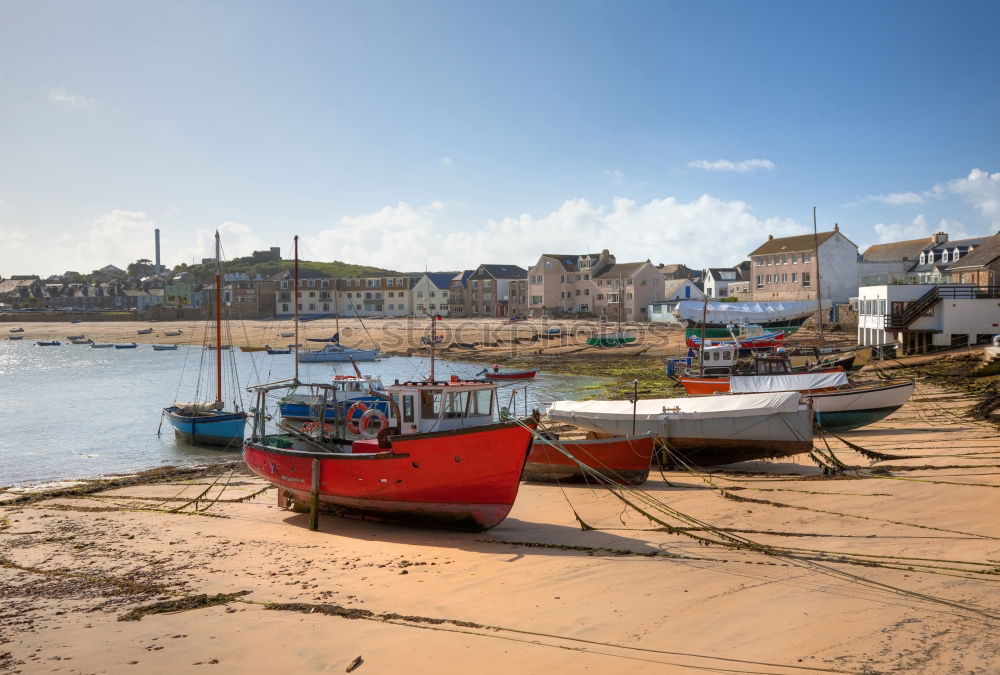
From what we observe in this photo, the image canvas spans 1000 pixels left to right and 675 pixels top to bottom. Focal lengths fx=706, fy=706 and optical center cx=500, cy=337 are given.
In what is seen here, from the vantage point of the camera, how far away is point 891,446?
21.5 meters

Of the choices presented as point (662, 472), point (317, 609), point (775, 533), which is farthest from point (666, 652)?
point (662, 472)

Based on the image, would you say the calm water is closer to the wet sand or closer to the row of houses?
the wet sand

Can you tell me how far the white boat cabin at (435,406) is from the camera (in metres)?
15.6

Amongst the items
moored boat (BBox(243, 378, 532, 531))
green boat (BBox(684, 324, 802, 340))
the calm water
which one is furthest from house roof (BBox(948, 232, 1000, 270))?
moored boat (BBox(243, 378, 532, 531))

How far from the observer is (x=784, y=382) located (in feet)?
88.5

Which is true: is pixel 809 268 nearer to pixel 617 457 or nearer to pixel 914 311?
pixel 914 311

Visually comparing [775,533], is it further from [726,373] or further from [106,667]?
[726,373]

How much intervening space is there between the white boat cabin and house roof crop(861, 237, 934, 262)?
81.5 metres

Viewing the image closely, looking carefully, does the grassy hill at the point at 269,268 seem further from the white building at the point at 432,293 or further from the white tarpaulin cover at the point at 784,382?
the white tarpaulin cover at the point at 784,382

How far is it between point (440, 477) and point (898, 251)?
89.1 meters

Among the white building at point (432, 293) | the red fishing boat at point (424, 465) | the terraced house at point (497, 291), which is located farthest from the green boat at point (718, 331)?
the white building at point (432, 293)

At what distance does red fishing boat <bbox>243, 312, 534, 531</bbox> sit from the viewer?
14141mm

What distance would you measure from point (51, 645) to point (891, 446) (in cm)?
2162

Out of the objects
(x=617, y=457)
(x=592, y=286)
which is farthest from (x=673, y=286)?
(x=617, y=457)
